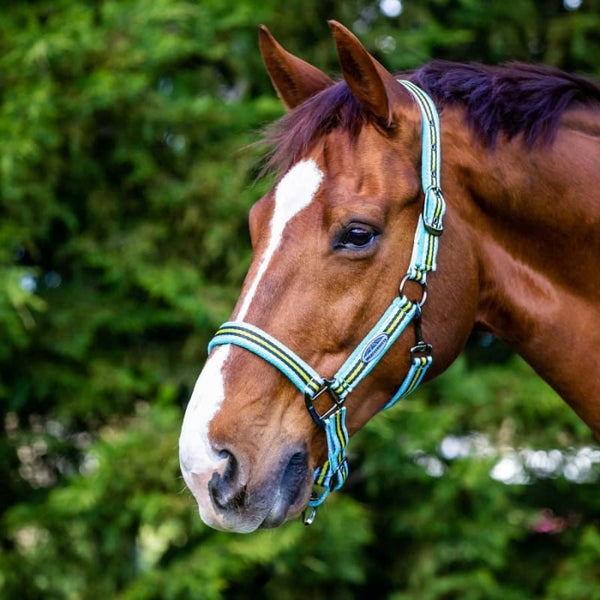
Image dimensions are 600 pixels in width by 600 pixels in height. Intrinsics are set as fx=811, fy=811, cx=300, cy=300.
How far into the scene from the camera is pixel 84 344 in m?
3.99

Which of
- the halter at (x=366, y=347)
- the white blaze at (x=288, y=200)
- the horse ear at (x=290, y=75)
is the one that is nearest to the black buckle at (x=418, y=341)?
the halter at (x=366, y=347)

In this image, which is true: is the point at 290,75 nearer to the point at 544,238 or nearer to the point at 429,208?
the point at 429,208

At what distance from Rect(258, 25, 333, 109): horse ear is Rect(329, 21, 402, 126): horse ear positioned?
1.19 ft

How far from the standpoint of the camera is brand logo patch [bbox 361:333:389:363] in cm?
179

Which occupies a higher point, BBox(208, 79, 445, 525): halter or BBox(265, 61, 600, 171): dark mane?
BBox(265, 61, 600, 171): dark mane

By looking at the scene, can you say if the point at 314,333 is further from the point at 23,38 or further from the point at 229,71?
the point at 229,71

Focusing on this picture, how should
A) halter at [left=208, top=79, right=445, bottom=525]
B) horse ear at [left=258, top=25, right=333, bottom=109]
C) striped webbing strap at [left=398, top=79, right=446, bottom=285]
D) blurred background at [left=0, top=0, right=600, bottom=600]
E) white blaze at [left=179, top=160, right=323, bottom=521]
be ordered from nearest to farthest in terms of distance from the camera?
1. white blaze at [left=179, top=160, right=323, bottom=521]
2. halter at [left=208, top=79, right=445, bottom=525]
3. striped webbing strap at [left=398, top=79, right=446, bottom=285]
4. horse ear at [left=258, top=25, right=333, bottom=109]
5. blurred background at [left=0, top=0, right=600, bottom=600]

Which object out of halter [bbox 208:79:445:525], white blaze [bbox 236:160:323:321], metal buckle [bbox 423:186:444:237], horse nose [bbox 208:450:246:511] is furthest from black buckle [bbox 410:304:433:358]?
horse nose [bbox 208:450:246:511]

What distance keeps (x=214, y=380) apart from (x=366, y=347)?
35 centimetres

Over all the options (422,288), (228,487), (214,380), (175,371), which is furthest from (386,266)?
(175,371)

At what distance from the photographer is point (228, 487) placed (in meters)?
1.64

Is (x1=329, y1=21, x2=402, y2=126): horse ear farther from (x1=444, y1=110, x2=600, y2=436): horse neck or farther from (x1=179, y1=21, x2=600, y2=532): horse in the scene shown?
(x1=444, y1=110, x2=600, y2=436): horse neck

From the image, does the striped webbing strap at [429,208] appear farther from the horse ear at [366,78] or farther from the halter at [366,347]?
the horse ear at [366,78]

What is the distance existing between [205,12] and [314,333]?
296 centimetres
